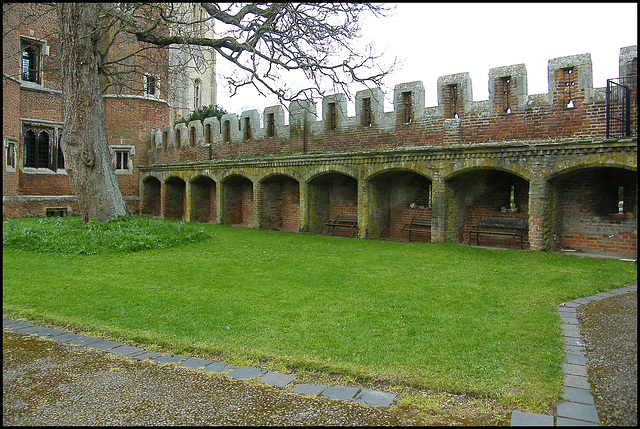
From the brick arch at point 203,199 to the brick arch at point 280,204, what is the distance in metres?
3.39

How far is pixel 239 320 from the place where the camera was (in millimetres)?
5406

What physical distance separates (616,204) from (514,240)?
241 cm

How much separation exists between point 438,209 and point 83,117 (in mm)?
9741

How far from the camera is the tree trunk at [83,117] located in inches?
501

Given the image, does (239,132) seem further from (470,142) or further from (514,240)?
(514,240)

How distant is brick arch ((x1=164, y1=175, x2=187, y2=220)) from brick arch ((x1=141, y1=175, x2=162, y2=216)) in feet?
4.55

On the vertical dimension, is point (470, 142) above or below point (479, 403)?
above

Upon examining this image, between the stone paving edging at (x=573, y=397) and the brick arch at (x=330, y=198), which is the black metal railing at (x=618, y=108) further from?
the brick arch at (x=330, y=198)

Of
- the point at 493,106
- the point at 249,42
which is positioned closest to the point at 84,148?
the point at 249,42

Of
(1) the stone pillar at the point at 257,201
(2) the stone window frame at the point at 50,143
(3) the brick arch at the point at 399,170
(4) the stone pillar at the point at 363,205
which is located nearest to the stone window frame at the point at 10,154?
(2) the stone window frame at the point at 50,143

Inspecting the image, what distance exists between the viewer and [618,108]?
991 cm

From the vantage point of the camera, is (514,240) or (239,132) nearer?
(514,240)

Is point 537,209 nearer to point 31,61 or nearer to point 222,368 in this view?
point 222,368

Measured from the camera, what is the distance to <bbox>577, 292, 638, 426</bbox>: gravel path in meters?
3.28
